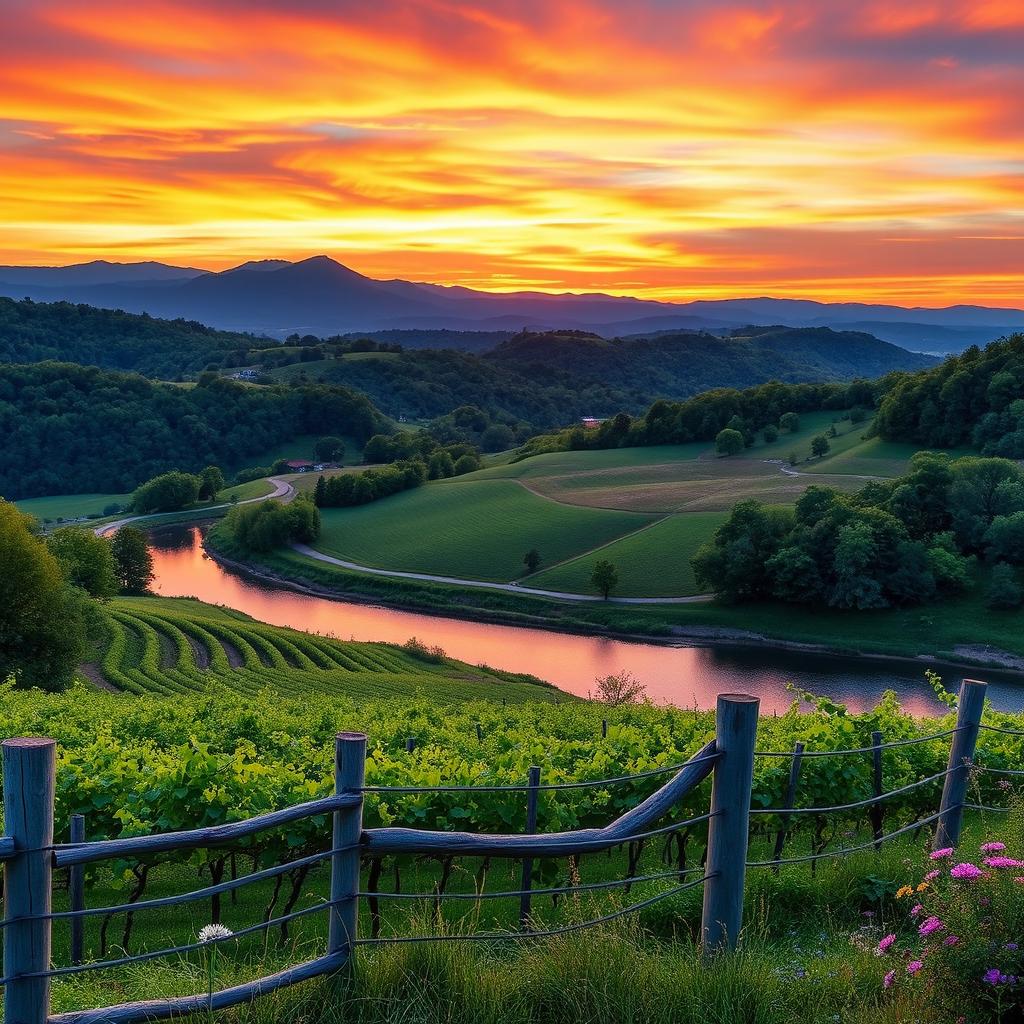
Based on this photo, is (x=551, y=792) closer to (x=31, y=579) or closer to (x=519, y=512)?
(x=31, y=579)

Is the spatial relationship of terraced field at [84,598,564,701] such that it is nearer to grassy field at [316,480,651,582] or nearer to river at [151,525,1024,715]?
river at [151,525,1024,715]

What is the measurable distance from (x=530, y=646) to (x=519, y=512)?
82.6ft

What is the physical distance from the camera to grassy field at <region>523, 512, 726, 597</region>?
59625 mm

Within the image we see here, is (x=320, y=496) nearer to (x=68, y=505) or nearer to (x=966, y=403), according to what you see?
(x=68, y=505)

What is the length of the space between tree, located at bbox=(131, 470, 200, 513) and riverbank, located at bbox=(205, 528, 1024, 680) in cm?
3994

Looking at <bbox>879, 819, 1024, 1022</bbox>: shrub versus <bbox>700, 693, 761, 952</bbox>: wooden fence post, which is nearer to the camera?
<bbox>879, 819, 1024, 1022</bbox>: shrub

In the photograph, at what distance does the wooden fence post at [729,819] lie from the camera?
4477 mm

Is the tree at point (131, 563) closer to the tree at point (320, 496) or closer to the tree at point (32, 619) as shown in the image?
the tree at point (320, 496)

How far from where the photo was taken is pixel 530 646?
171ft

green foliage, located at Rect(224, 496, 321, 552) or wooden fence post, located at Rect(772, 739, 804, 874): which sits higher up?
wooden fence post, located at Rect(772, 739, 804, 874)

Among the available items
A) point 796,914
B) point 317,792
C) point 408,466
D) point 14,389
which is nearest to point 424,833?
point 796,914

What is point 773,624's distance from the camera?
5262cm

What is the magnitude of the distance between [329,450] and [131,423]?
82.4 ft

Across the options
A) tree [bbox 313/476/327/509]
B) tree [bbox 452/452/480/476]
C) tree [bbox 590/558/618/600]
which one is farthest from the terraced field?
tree [bbox 452/452/480/476]
